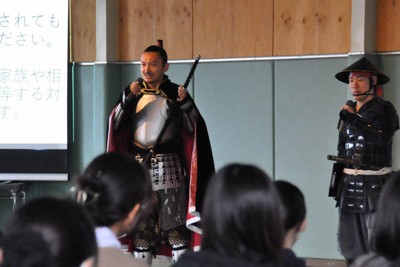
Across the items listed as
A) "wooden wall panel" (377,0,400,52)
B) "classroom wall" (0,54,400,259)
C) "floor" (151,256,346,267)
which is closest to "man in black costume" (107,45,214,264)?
"floor" (151,256,346,267)

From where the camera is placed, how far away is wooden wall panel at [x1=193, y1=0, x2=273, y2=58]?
20.0ft

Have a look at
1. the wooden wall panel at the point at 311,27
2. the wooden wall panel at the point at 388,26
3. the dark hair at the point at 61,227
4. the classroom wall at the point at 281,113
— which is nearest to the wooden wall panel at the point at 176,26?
the classroom wall at the point at 281,113

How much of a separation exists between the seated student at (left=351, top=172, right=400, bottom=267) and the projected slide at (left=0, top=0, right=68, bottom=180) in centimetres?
488

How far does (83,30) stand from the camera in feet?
21.8

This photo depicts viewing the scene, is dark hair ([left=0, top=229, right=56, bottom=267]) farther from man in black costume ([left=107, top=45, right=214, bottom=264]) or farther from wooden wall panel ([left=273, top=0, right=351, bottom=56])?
wooden wall panel ([left=273, top=0, right=351, bottom=56])

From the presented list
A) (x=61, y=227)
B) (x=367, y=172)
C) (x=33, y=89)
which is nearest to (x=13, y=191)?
(x=33, y=89)

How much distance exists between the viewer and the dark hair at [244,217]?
5.51ft

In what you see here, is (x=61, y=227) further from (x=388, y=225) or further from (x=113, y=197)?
(x=388, y=225)

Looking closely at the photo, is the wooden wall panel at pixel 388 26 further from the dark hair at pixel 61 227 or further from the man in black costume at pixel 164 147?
the dark hair at pixel 61 227

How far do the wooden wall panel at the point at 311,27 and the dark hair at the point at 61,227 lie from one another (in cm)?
459

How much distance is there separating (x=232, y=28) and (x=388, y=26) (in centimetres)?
127

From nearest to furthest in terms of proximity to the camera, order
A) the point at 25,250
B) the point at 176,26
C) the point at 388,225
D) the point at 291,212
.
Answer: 1. the point at 25,250
2. the point at 388,225
3. the point at 291,212
4. the point at 176,26

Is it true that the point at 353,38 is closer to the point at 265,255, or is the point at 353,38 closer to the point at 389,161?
the point at 389,161

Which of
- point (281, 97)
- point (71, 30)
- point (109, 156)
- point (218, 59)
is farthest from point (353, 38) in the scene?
point (109, 156)
